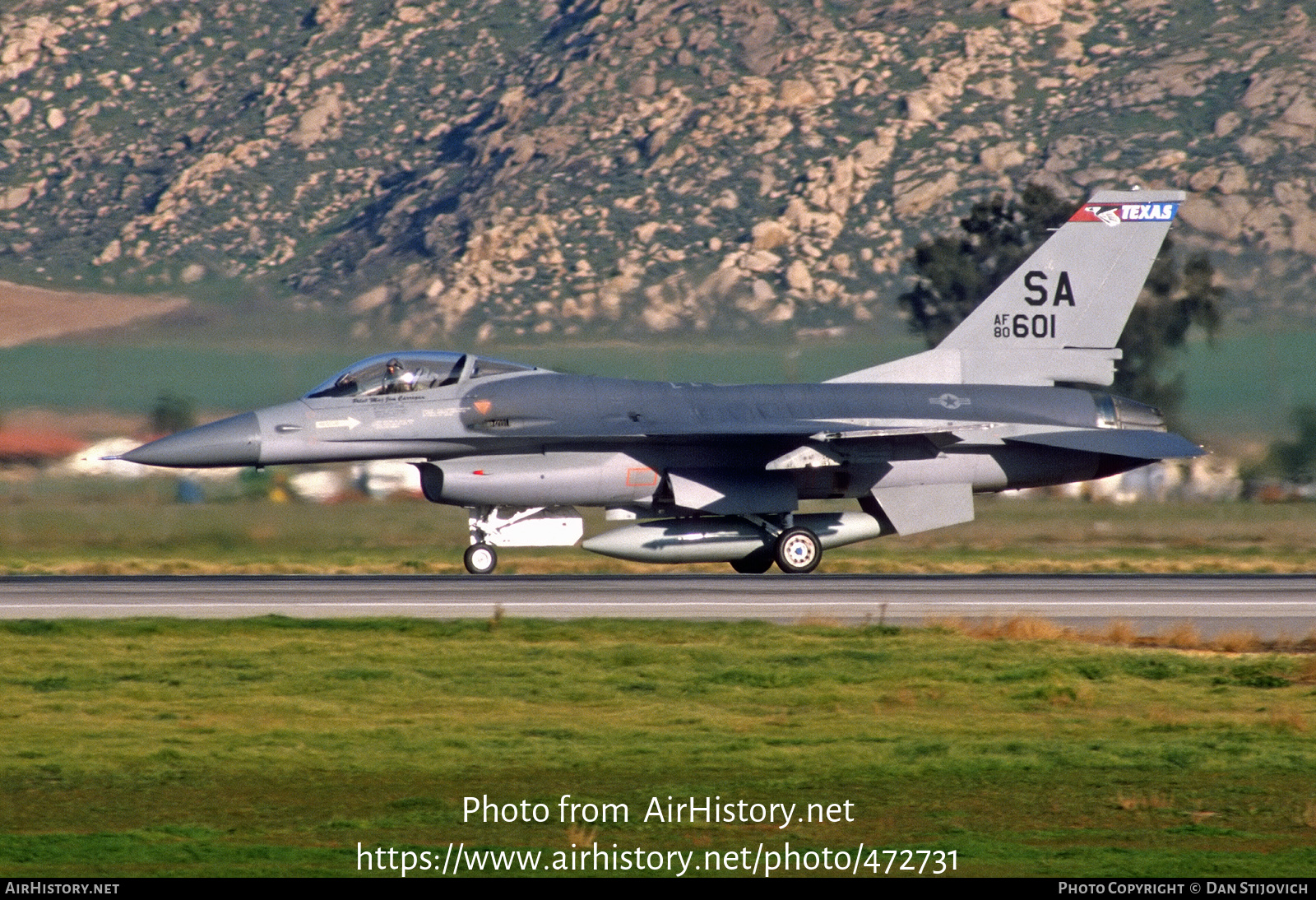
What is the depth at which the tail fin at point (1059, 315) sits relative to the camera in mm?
23391

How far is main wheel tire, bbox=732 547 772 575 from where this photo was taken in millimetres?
22031

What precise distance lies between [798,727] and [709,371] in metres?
19.6

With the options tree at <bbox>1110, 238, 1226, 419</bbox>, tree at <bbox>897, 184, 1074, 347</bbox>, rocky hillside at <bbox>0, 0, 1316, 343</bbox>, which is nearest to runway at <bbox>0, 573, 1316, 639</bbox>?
tree at <bbox>1110, 238, 1226, 419</bbox>

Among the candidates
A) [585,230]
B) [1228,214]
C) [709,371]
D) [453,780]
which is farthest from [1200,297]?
[453,780]

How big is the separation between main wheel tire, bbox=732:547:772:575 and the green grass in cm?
664

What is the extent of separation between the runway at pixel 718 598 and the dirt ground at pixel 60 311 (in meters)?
7.18

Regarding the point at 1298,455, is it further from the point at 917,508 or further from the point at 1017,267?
the point at 1017,267

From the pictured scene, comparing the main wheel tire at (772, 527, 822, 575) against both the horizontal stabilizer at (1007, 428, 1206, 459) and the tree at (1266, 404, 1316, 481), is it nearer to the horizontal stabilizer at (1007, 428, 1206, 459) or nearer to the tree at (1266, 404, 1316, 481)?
the horizontal stabilizer at (1007, 428, 1206, 459)

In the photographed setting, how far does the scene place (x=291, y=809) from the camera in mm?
8094

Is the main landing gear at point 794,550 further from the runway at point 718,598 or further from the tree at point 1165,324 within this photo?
the tree at point 1165,324

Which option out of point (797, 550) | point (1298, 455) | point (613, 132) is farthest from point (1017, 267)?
point (613, 132)

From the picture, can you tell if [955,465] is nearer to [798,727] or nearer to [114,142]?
[798,727]

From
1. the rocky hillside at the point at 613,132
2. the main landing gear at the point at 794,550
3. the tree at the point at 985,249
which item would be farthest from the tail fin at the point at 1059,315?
the rocky hillside at the point at 613,132

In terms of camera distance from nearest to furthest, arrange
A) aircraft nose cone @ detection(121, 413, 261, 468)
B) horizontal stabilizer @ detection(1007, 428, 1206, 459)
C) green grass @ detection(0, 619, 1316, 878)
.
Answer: green grass @ detection(0, 619, 1316, 878)
aircraft nose cone @ detection(121, 413, 261, 468)
horizontal stabilizer @ detection(1007, 428, 1206, 459)
